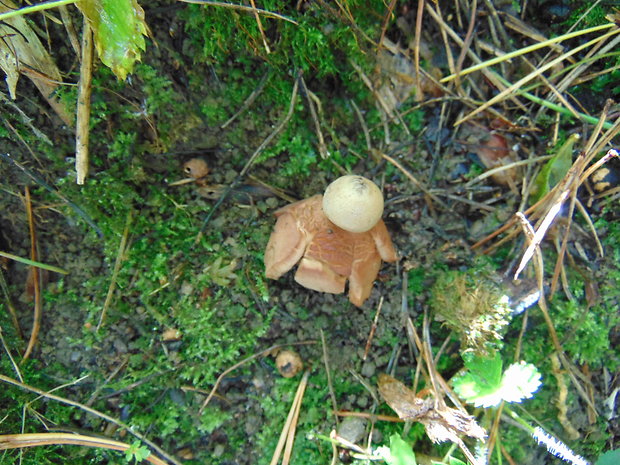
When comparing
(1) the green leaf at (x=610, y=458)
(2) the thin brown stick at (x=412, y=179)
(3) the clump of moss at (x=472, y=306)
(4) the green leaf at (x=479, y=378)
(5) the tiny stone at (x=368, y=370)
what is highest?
(2) the thin brown stick at (x=412, y=179)

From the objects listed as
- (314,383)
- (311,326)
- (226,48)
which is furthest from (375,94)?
(314,383)

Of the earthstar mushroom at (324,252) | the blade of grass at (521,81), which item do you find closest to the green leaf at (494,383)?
the earthstar mushroom at (324,252)

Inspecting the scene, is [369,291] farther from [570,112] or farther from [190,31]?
[190,31]

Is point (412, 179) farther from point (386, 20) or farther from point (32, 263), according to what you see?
point (32, 263)

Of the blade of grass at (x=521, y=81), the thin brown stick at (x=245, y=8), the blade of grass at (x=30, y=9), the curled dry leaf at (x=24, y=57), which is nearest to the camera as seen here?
the blade of grass at (x=30, y=9)

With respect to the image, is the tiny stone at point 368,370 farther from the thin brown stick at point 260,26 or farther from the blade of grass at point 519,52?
the thin brown stick at point 260,26

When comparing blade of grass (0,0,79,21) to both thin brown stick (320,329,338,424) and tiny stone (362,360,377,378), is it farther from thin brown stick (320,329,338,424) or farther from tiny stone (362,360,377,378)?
tiny stone (362,360,377,378)

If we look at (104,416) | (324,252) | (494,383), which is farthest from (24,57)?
(494,383)
